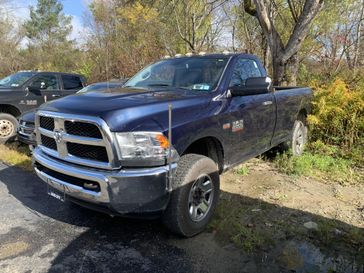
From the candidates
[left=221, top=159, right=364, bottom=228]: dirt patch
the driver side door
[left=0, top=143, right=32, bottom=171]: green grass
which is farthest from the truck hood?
[left=0, top=143, right=32, bottom=171]: green grass

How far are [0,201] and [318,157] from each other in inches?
211

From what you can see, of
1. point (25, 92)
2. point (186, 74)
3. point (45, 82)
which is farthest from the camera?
point (45, 82)

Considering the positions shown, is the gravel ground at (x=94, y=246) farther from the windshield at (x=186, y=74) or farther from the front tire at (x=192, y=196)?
the windshield at (x=186, y=74)

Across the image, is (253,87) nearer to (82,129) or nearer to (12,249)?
(82,129)

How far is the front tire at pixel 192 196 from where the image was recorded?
10.5 feet

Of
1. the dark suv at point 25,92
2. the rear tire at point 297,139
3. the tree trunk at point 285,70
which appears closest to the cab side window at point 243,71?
the rear tire at point 297,139

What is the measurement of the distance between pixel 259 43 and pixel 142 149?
1573 centimetres

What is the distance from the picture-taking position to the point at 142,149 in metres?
2.95

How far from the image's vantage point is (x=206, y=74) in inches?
167

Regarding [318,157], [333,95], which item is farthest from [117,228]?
[333,95]

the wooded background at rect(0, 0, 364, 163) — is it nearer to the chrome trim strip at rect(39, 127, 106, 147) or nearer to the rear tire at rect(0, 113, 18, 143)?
the chrome trim strip at rect(39, 127, 106, 147)

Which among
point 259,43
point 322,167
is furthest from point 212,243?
point 259,43

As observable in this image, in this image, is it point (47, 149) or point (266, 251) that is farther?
point (47, 149)

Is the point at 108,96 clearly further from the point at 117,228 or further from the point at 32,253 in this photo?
the point at 32,253
